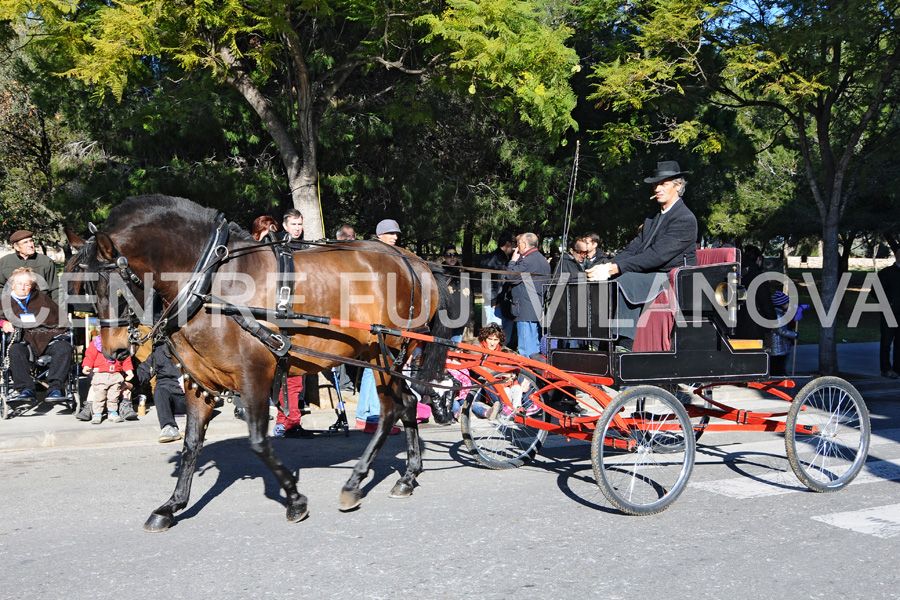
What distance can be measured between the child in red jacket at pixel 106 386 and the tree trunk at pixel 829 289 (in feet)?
33.7

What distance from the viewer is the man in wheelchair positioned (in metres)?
9.21

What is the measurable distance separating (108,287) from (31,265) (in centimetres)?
593

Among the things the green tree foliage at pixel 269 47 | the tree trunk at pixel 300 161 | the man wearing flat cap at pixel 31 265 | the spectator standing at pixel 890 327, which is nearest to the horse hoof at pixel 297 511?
the green tree foliage at pixel 269 47

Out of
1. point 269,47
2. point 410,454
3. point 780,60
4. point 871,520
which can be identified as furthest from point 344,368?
point 780,60

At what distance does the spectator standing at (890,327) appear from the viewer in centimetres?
1270

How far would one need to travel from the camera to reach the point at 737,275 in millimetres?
5848

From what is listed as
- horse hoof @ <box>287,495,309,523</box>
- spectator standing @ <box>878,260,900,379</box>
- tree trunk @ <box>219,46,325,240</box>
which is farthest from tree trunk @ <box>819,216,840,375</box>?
horse hoof @ <box>287,495,309,523</box>

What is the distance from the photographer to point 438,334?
683 centimetres

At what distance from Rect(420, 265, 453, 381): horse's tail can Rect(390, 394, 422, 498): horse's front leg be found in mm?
312

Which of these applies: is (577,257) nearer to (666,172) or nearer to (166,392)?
(666,172)

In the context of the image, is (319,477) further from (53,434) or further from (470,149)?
(470,149)

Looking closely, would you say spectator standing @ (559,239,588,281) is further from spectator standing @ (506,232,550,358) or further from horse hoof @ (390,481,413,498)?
horse hoof @ (390,481,413,498)

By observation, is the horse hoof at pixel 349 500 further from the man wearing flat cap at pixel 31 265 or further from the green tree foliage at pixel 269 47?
the man wearing flat cap at pixel 31 265

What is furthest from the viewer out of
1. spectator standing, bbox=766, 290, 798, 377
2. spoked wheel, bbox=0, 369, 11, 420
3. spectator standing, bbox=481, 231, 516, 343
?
spectator standing, bbox=481, 231, 516, 343
